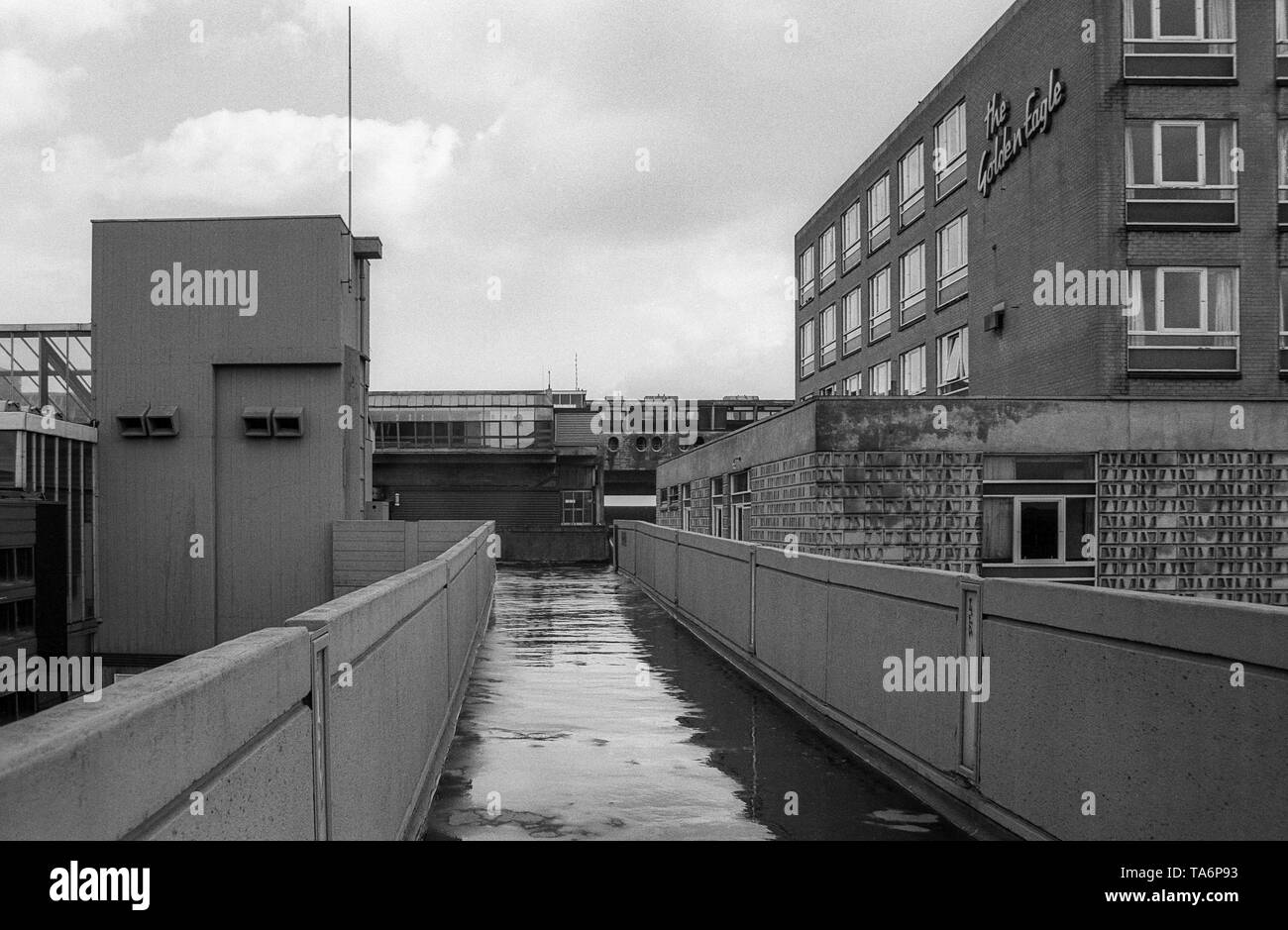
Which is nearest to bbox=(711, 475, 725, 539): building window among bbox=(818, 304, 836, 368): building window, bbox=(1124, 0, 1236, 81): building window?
bbox=(1124, 0, 1236, 81): building window

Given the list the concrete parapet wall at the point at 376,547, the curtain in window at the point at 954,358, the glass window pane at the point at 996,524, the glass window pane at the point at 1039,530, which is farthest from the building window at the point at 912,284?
the concrete parapet wall at the point at 376,547

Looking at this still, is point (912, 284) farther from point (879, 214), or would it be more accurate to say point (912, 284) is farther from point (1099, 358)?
point (1099, 358)

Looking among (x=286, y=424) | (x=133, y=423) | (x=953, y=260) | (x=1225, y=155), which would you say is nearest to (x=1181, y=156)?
(x=1225, y=155)

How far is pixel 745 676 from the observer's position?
12.8 meters

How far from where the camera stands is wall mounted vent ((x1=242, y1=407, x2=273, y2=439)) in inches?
1200

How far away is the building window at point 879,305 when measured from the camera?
39562 millimetres

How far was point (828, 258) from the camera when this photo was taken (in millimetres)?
47312

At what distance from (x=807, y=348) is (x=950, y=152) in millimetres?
18115

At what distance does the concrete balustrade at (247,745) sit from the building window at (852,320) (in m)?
38.1

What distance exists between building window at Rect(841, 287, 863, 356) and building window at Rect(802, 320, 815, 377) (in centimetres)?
477

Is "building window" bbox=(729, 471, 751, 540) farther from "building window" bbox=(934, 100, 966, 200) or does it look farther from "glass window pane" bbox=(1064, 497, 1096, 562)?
"building window" bbox=(934, 100, 966, 200)
